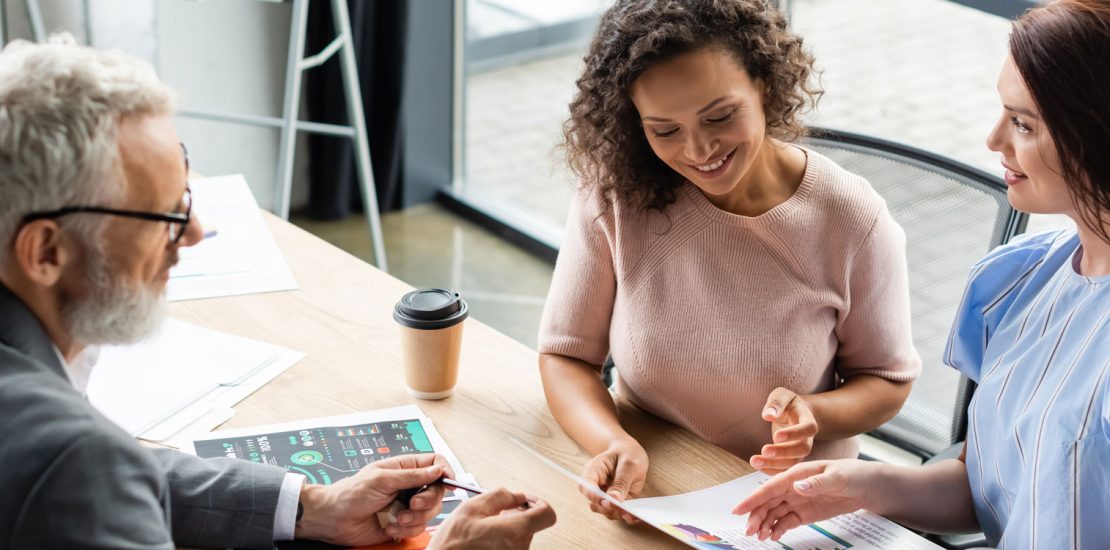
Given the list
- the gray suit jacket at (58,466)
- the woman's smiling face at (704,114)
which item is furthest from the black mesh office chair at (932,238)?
the gray suit jacket at (58,466)

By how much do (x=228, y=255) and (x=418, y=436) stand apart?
0.67 m

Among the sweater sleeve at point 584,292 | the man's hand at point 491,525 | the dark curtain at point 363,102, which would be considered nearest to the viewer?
the man's hand at point 491,525

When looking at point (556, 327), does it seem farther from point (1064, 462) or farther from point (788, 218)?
point (1064, 462)

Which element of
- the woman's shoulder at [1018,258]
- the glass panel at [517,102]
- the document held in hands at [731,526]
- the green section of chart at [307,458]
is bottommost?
the glass panel at [517,102]

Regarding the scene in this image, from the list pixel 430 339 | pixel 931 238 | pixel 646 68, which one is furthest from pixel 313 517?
pixel 931 238

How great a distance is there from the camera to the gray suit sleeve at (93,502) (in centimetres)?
100

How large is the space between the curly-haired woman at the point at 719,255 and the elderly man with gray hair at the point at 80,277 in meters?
0.44

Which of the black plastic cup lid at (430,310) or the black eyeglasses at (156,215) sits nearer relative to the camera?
the black eyeglasses at (156,215)

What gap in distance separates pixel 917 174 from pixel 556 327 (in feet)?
2.10

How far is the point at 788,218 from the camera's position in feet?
5.34

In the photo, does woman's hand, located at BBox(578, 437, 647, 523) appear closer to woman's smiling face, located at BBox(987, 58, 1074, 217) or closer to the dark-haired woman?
the dark-haired woman

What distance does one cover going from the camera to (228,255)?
79.7 inches

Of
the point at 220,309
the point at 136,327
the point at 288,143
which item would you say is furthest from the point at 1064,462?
the point at 288,143

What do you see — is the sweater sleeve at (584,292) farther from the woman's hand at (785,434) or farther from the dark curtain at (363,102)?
the dark curtain at (363,102)
